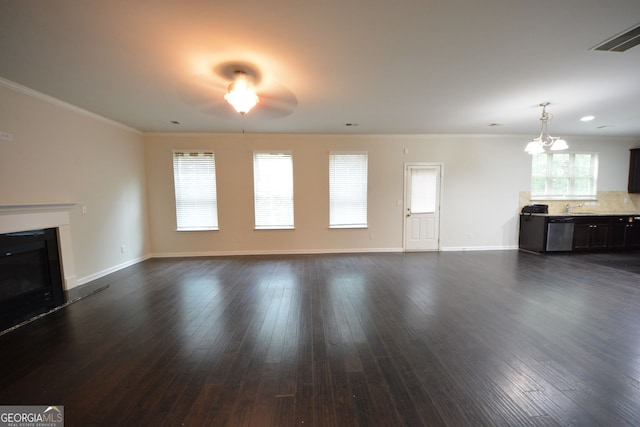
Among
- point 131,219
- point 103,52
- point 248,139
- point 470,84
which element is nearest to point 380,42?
point 470,84

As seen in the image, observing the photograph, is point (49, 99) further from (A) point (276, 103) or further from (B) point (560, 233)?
(B) point (560, 233)

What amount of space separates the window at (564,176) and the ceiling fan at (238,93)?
6.41 metres

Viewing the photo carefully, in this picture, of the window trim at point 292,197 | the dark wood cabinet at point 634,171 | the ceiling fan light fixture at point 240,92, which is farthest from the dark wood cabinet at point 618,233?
the ceiling fan light fixture at point 240,92

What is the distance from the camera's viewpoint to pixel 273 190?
18.2 feet

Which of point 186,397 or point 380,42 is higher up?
point 380,42

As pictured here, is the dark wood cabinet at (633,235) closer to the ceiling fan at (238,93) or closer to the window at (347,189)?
the window at (347,189)

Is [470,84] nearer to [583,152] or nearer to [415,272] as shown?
[415,272]

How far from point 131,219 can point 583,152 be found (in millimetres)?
10792

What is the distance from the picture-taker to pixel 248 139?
5414 mm

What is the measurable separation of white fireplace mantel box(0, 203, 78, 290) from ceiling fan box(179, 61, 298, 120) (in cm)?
234

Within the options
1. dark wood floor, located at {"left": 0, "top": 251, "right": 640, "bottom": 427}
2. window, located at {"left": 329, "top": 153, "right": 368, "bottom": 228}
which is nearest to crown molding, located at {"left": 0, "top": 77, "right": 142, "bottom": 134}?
dark wood floor, located at {"left": 0, "top": 251, "right": 640, "bottom": 427}

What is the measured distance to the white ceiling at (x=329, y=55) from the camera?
70.1 inches

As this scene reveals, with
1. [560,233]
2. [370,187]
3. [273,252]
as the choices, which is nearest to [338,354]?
[273,252]

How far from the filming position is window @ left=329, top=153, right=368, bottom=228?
5605 mm
